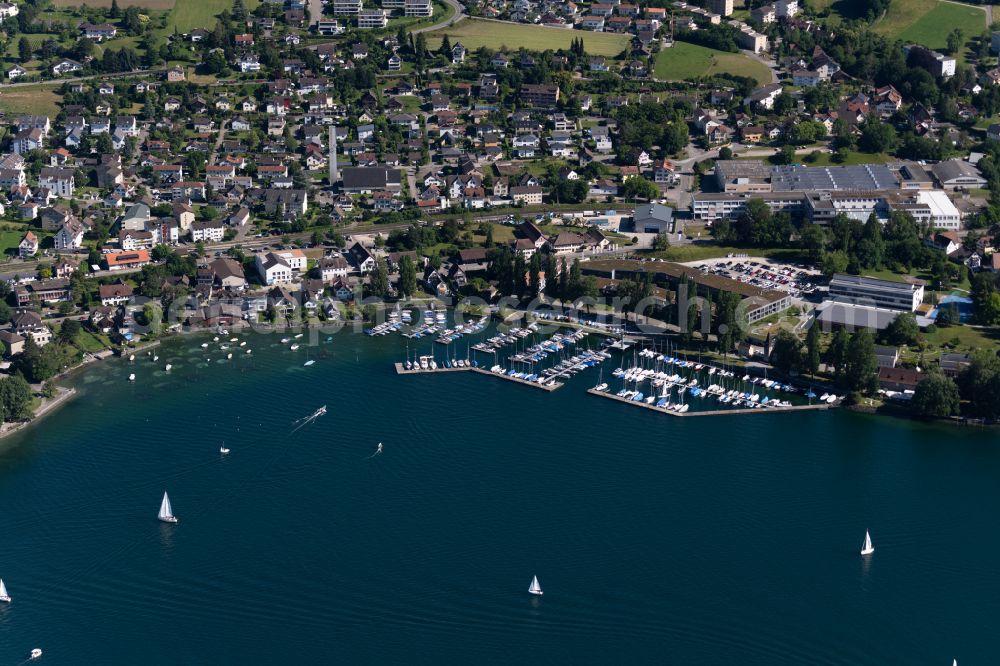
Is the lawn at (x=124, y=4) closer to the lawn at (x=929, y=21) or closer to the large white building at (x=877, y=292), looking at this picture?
the lawn at (x=929, y=21)

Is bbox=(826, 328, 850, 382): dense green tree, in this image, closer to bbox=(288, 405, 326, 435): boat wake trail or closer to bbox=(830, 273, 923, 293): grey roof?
bbox=(830, 273, 923, 293): grey roof

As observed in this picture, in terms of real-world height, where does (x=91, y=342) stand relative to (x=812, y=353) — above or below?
below

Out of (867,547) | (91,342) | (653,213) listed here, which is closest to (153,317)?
(91,342)

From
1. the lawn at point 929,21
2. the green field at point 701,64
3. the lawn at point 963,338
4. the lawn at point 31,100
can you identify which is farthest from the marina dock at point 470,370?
the lawn at point 929,21

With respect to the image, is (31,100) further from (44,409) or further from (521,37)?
(44,409)

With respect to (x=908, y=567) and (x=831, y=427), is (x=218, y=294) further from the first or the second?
(x=908, y=567)
